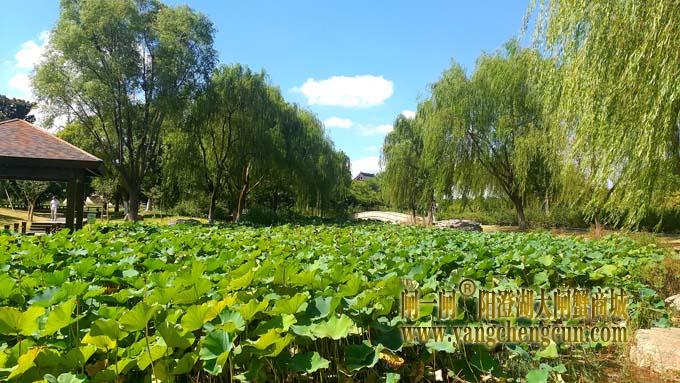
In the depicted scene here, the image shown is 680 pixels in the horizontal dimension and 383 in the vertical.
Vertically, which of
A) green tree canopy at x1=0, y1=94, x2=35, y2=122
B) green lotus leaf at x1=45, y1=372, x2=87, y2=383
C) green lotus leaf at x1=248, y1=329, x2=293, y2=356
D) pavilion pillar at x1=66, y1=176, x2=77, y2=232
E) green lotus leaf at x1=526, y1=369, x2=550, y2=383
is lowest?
green lotus leaf at x1=526, y1=369, x2=550, y2=383

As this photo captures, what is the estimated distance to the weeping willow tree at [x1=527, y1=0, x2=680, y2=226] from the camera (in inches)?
201

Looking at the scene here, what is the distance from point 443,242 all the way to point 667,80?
3025 mm

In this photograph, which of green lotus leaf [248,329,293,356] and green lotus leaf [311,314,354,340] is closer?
green lotus leaf [248,329,293,356]

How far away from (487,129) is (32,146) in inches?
555

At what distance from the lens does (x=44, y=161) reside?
9.04 m

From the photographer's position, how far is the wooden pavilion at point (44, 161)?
9.00 m

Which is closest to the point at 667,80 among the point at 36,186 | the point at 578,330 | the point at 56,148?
the point at 578,330

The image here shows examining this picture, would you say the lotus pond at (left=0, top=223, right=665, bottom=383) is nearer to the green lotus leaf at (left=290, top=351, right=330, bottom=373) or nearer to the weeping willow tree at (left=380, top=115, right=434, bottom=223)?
the green lotus leaf at (left=290, top=351, right=330, bottom=373)

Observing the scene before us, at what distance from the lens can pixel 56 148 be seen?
9750 mm

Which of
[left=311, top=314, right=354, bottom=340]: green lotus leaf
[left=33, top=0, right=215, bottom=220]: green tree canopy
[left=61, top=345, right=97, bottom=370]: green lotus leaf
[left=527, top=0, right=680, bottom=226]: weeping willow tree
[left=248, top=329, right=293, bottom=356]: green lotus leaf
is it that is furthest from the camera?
[left=33, top=0, right=215, bottom=220]: green tree canopy

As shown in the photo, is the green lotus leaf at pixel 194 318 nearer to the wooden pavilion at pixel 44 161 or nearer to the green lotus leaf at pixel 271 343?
the green lotus leaf at pixel 271 343

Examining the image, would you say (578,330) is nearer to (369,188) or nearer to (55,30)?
(55,30)

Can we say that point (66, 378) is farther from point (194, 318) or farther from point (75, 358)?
point (194, 318)

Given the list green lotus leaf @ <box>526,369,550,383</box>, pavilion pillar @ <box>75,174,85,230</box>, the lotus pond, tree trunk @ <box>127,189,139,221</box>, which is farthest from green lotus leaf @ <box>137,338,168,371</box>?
tree trunk @ <box>127,189,139,221</box>
